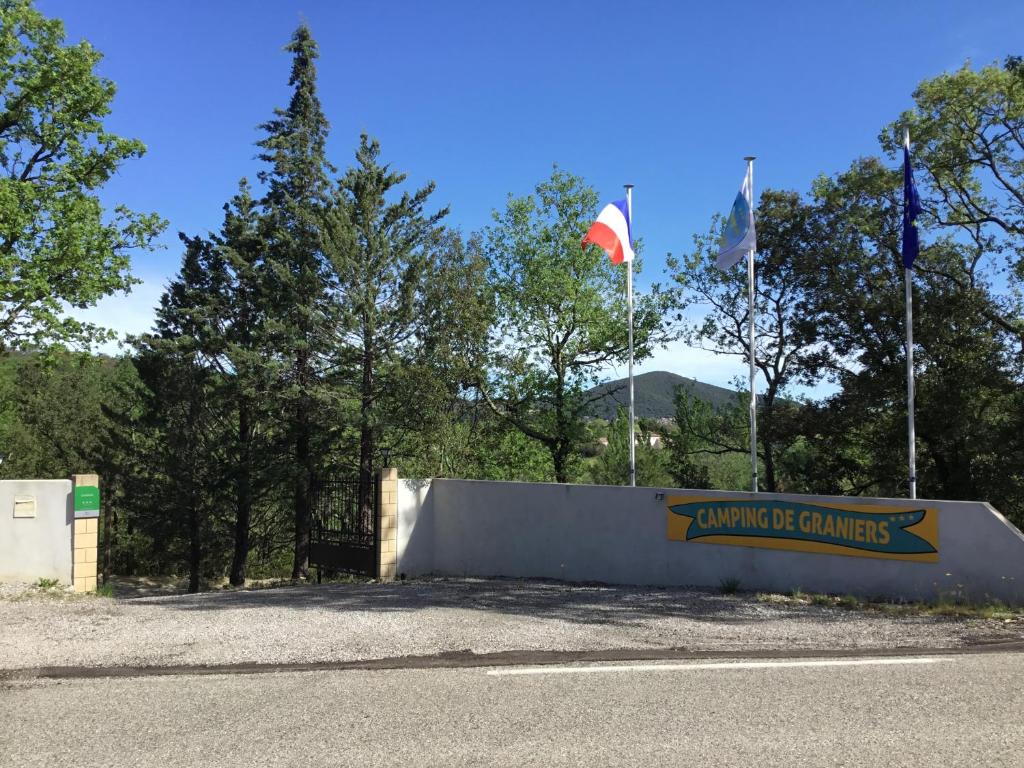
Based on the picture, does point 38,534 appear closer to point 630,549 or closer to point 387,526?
point 387,526

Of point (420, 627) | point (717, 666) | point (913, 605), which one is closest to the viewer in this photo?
point (717, 666)

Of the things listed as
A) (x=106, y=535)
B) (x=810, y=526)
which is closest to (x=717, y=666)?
(x=810, y=526)

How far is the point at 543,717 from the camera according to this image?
5406 millimetres

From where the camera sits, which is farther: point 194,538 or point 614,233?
point 194,538

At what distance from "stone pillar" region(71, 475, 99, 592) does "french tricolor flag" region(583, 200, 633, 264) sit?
10010mm

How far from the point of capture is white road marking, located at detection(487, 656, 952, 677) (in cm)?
675

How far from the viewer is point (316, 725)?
5258mm

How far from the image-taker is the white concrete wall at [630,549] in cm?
1005

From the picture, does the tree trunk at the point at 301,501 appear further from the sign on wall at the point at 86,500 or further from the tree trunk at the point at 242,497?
the sign on wall at the point at 86,500

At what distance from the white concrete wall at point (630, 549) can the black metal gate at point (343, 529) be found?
26.7 inches

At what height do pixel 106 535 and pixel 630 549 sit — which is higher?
pixel 630 549

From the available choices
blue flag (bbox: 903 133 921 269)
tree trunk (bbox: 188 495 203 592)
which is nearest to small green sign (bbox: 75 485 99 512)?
blue flag (bbox: 903 133 921 269)

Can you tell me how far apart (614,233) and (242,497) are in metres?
18.0

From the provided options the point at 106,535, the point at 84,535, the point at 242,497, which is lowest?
the point at 106,535
